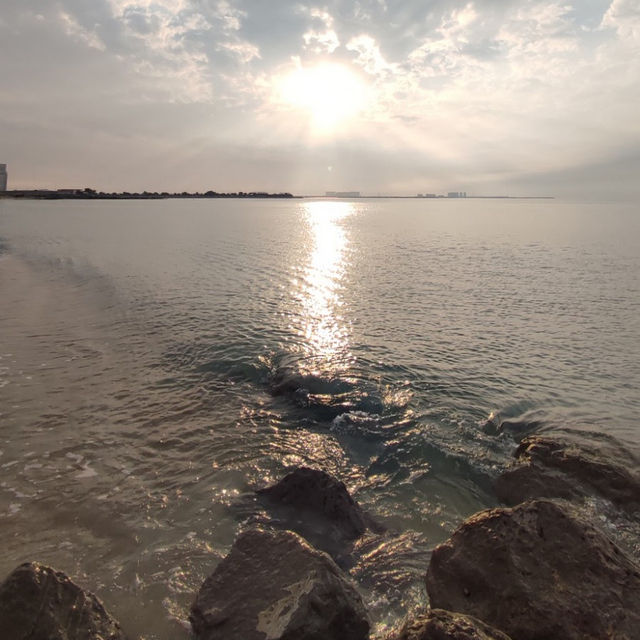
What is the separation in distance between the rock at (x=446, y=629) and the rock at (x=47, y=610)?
3867 millimetres

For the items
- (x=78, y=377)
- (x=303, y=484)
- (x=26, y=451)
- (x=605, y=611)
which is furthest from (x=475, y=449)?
(x=78, y=377)

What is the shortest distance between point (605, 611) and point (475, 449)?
676 cm

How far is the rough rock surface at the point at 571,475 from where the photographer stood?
9781 mm

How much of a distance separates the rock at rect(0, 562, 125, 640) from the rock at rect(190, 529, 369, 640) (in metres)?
1.29

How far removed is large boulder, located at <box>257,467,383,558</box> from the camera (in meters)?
8.27

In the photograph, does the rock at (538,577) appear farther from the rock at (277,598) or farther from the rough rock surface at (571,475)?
the rough rock surface at (571,475)

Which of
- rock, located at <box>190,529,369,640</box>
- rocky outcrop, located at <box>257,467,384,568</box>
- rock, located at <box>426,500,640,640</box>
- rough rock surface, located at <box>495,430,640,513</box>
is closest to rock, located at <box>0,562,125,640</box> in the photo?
rock, located at <box>190,529,369,640</box>

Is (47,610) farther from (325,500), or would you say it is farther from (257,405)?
(257,405)

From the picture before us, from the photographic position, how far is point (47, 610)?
5.32m

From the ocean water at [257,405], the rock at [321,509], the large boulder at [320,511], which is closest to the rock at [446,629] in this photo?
the ocean water at [257,405]

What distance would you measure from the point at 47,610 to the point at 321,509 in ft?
15.5

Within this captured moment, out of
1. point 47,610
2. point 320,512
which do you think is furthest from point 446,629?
point 47,610

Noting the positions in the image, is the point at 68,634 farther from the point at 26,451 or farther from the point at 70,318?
the point at 70,318

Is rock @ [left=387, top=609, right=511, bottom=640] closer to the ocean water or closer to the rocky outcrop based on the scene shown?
the ocean water
